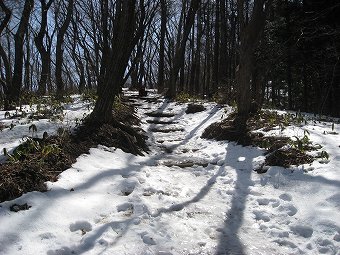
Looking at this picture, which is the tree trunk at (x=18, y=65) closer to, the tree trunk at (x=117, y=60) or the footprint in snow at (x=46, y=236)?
the tree trunk at (x=117, y=60)

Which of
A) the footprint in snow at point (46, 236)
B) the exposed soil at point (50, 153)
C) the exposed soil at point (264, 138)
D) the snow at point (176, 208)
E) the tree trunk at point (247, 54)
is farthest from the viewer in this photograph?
the tree trunk at point (247, 54)

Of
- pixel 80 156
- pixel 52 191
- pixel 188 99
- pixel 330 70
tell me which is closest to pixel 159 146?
pixel 80 156

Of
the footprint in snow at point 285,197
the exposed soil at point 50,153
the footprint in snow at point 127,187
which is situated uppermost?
the exposed soil at point 50,153

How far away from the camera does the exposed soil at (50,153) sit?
3934mm

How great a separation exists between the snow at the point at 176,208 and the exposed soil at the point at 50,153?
0.15 m

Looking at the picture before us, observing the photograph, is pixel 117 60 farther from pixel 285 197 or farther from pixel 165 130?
pixel 285 197

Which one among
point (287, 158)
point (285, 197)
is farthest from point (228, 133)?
point (285, 197)

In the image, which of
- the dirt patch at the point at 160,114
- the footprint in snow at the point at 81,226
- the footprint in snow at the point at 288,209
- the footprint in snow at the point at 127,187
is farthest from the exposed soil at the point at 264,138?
the footprint in snow at the point at 81,226

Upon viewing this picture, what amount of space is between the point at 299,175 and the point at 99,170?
9.84 feet

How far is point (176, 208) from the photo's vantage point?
4.25 m

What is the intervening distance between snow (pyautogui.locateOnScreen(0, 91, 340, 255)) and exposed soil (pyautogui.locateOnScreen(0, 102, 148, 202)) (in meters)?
0.15

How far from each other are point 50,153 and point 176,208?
2040 mm

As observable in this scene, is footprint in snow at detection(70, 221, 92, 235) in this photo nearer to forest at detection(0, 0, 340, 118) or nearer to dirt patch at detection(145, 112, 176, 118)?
forest at detection(0, 0, 340, 118)

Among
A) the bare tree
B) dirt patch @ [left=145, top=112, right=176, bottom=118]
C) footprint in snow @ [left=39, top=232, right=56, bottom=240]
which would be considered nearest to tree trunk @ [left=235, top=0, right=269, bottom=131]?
the bare tree
